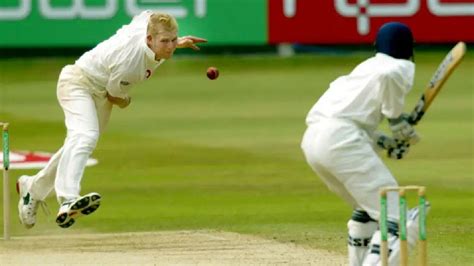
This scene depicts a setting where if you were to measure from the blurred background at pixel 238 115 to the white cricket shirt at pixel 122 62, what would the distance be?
4.64ft

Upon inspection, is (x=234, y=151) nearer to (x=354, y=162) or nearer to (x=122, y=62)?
(x=122, y=62)

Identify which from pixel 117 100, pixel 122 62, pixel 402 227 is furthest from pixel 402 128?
pixel 117 100

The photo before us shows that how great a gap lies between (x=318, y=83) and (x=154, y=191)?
28.2 ft

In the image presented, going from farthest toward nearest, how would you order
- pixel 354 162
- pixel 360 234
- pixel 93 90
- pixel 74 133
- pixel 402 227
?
1. pixel 93 90
2. pixel 74 133
3. pixel 360 234
4. pixel 354 162
5. pixel 402 227

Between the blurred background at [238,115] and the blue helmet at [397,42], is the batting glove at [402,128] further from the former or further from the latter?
the blurred background at [238,115]

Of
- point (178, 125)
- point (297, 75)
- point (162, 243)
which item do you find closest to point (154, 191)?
point (162, 243)

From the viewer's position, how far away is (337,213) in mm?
11031

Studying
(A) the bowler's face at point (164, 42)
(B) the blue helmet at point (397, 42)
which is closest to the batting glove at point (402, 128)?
(B) the blue helmet at point (397, 42)

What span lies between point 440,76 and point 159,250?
8.34ft

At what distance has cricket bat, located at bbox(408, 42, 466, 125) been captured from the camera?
715 centimetres

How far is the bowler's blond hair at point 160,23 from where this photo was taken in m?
9.05

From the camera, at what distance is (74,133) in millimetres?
9188

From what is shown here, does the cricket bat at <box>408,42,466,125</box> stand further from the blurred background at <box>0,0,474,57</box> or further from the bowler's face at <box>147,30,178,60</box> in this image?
the blurred background at <box>0,0,474,57</box>

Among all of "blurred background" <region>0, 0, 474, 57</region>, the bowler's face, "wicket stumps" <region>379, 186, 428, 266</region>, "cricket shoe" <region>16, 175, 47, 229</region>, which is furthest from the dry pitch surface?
"blurred background" <region>0, 0, 474, 57</region>
